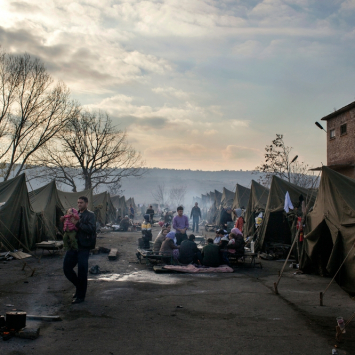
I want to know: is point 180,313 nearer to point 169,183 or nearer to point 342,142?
point 342,142

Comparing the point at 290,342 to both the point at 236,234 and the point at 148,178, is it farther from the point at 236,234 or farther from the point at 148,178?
the point at 148,178

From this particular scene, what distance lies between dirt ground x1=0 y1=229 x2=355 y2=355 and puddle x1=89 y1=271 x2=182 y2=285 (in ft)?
0.08

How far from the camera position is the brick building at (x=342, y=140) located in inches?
984

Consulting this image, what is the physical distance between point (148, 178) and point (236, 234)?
157775mm

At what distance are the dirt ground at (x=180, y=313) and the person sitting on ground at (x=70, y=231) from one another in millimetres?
1009

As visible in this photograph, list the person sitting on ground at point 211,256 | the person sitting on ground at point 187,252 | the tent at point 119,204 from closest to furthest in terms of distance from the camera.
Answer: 1. the person sitting on ground at point 211,256
2. the person sitting on ground at point 187,252
3. the tent at point 119,204

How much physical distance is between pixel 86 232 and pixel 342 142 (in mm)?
24550

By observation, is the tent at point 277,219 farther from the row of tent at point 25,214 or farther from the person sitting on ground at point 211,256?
the row of tent at point 25,214

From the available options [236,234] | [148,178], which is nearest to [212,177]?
[148,178]

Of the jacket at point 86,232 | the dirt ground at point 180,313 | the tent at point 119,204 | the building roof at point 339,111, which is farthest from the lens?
the tent at point 119,204

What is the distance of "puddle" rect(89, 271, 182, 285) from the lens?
337 inches

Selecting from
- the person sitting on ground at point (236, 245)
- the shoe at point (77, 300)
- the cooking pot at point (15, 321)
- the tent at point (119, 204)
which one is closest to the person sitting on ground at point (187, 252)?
the person sitting on ground at point (236, 245)

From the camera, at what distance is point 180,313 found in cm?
571

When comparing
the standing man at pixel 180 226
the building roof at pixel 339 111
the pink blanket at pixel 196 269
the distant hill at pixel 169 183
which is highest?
the distant hill at pixel 169 183
